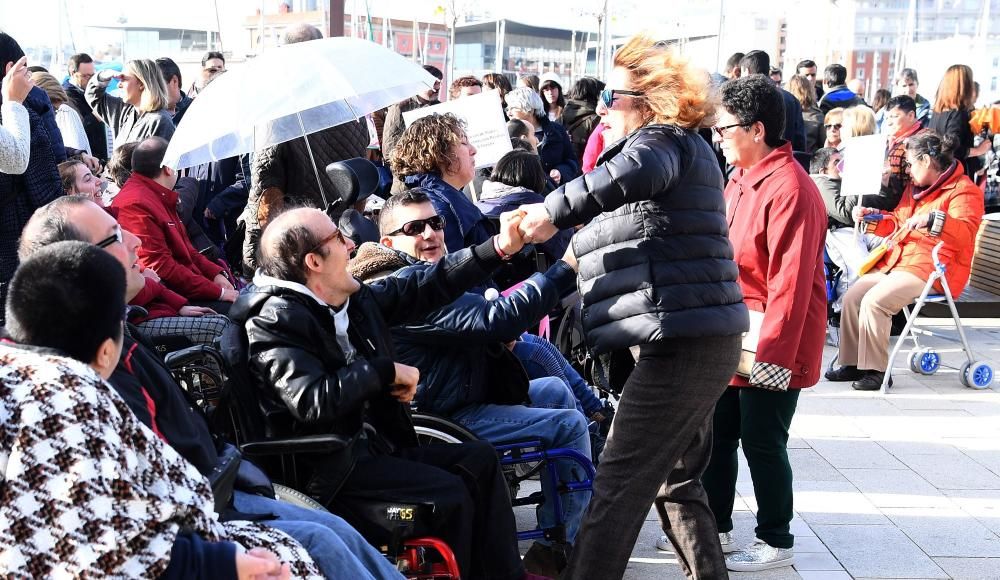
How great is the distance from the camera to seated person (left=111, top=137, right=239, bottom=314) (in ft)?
17.3

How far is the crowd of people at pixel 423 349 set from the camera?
1.93 metres

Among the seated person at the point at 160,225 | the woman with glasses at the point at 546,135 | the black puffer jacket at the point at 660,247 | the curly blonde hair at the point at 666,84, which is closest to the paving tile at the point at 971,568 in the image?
the black puffer jacket at the point at 660,247

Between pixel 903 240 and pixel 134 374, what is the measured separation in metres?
5.95

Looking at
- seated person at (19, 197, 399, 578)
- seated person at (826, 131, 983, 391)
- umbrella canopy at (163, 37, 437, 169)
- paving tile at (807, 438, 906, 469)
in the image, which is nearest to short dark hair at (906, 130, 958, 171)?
seated person at (826, 131, 983, 391)

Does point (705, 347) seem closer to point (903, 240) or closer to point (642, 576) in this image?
point (642, 576)

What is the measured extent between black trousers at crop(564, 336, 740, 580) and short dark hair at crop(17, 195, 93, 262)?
67.2 inches

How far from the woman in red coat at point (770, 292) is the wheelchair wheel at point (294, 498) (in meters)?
1.73

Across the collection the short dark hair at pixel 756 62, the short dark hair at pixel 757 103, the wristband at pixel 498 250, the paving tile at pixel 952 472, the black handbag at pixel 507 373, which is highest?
the short dark hair at pixel 756 62

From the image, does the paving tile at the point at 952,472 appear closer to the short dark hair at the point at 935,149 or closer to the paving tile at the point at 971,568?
the paving tile at the point at 971,568

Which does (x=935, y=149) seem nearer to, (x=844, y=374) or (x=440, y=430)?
(x=844, y=374)

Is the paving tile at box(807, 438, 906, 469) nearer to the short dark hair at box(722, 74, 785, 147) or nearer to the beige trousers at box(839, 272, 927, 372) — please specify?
the beige trousers at box(839, 272, 927, 372)

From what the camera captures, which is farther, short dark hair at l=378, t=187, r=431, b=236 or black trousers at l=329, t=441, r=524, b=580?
short dark hair at l=378, t=187, r=431, b=236

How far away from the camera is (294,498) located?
9.85 feet

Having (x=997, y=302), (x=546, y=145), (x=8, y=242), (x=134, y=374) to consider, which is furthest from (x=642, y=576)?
(x=546, y=145)
